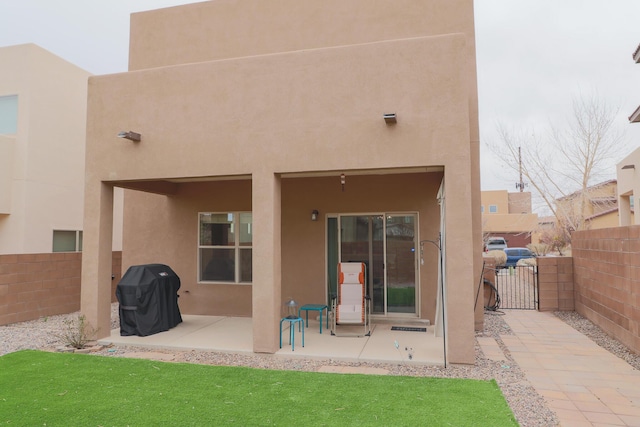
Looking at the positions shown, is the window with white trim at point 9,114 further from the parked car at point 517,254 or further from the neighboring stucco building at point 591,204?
the parked car at point 517,254

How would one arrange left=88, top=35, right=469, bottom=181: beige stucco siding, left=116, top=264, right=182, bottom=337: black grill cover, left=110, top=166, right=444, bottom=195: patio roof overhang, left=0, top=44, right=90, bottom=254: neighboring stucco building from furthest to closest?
left=0, top=44, right=90, bottom=254: neighboring stucco building, left=116, top=264, right=182, bottom=337: black grill cover, left=110, top=166, right=444, bottom=195: patio roof overhang, left=88, top=35, right=469, bottom=181: beige stucco siding

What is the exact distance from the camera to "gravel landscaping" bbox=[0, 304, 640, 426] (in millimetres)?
4980

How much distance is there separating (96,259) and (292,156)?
4143 millimetres

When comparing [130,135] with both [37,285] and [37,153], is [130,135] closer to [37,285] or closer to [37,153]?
[37,285]

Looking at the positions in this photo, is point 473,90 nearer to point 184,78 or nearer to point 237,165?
point 237,165

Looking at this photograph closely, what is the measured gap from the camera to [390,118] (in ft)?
21.5

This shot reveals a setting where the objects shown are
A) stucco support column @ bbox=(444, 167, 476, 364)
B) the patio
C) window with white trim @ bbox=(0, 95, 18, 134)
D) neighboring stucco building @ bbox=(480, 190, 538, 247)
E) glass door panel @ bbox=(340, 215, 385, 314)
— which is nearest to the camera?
stucco support column @ bbox=(444, 167, 476, 364)

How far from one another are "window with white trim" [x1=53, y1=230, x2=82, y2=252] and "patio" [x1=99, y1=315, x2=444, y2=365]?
261 inches

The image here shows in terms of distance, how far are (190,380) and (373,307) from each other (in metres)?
4.81

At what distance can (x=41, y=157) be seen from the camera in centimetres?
1312

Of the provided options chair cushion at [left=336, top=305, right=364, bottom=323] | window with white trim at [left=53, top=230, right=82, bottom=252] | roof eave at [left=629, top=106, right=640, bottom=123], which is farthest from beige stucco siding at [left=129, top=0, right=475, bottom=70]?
window with white trim at [left=53, top=230, right=82, bottom=252]

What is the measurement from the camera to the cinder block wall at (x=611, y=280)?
7156 mm

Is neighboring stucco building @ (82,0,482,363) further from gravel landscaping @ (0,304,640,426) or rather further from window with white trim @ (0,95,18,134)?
window with white trim @ (0,95,18,134)

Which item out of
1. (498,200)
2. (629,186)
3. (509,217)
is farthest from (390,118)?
(498,200)
